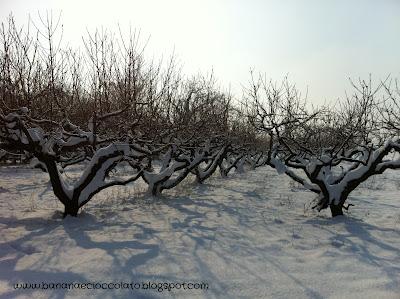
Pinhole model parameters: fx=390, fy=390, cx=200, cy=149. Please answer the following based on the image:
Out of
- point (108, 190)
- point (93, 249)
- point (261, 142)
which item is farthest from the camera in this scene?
point (261, 142)

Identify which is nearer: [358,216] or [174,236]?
[174,236]

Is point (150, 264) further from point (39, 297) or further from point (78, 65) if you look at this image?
point (78, 65)

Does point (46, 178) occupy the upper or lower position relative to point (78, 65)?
lower

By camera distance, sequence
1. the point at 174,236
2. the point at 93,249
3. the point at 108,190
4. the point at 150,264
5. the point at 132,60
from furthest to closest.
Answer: the point at 108,190
the point at 132,60
the point at 174,236
the point at 93,249
the point at 150,264

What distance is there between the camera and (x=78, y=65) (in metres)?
9.18

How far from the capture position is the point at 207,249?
5289 mm

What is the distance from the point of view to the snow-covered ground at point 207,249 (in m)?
4.00

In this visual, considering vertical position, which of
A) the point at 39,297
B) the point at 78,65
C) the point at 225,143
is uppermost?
the point at 78,65

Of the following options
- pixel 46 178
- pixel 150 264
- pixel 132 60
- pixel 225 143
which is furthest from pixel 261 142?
pixel 150 264

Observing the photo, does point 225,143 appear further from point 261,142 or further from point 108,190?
point 261,142

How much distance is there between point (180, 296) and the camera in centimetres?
373

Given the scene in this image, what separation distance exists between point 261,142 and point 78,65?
19.2 m

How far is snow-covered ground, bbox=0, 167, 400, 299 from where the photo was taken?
13.1 feet

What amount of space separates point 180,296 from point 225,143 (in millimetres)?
11277
